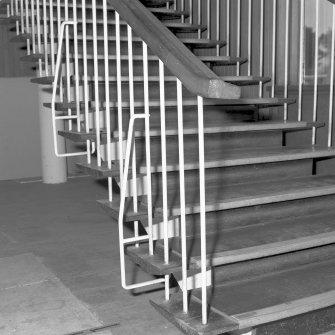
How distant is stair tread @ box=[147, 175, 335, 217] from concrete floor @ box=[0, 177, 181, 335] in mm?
450

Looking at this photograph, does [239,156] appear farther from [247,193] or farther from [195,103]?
[195,103]

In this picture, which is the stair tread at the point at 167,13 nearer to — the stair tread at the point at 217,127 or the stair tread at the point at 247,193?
the stair tread at the point at 217,127

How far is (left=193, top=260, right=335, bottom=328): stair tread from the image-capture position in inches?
79.8

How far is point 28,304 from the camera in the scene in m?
2.73

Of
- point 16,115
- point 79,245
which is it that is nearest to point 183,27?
point 79,245

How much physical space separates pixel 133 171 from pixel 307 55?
2.36 m

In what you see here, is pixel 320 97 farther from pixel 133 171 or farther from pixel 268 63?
pixel 133 171

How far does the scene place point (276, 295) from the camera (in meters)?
2.20

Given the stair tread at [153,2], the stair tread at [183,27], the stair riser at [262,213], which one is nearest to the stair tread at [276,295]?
the stair riser at [262,213]

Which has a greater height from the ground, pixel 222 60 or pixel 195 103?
pixel 222 60

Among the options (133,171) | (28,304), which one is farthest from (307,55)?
(28,304)

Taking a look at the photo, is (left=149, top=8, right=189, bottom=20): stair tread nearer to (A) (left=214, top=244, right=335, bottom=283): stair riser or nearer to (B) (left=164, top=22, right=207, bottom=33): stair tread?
(B) (left=164, top=22, right=207, bottom=33): stair tread

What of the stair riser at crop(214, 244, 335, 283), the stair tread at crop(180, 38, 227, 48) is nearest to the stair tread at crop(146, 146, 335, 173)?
the stair riser at crop(214, 244, 335, 283)

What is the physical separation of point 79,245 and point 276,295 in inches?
75.8
